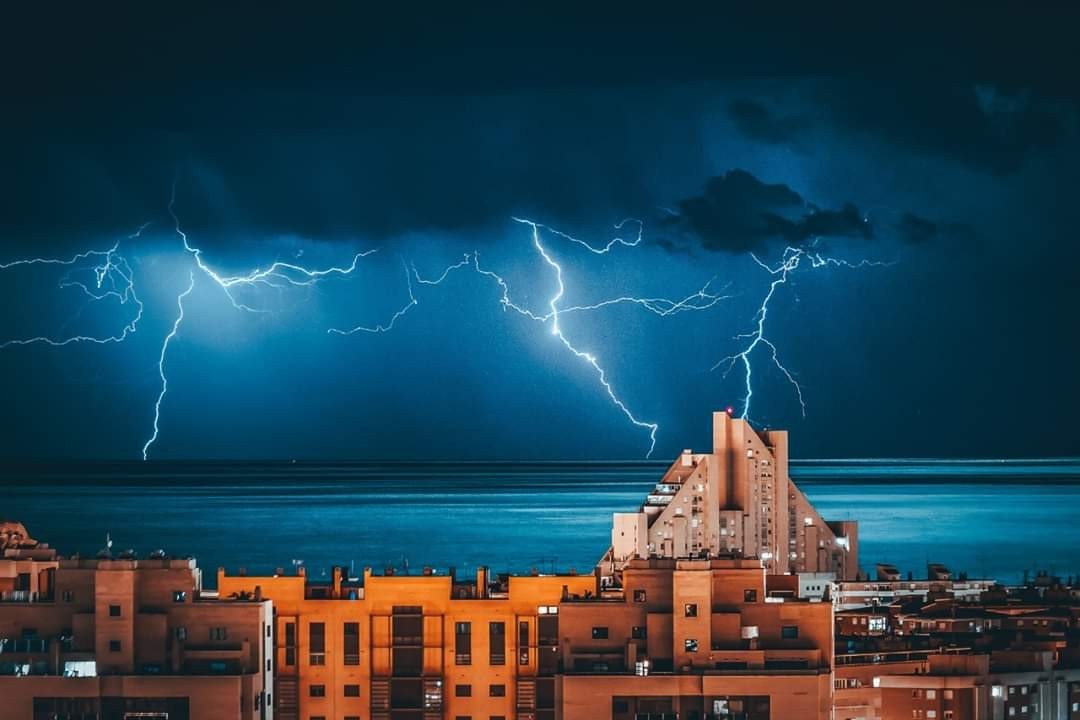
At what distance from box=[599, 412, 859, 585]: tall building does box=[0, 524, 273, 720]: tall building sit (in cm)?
2644

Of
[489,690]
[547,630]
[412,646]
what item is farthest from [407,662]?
[547,630]

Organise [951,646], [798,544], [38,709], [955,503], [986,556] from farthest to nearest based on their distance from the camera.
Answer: [955,503]
[986,556]
[798,544]
[951,646]
[38,709]

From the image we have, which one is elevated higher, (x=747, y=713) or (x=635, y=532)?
(x=635, y=532)

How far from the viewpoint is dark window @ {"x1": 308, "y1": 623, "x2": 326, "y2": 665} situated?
55094 millimetres

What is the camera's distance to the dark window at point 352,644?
181 ft

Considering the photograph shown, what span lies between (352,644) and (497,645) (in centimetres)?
290

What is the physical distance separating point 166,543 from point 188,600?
7924 centimetres

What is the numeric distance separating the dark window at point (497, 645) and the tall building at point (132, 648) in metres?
5.48

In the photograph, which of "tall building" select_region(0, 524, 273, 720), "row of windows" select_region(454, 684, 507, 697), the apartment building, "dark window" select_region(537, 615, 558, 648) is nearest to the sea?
the apartment building

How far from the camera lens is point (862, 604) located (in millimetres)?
80562

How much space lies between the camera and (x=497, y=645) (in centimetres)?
5519

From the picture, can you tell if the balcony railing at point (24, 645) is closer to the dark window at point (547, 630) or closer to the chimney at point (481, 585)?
the chimney at point (481, 585)

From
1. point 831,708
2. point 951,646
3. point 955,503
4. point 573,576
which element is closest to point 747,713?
point 831,708

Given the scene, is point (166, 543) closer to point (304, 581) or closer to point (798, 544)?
point (798, 544)
